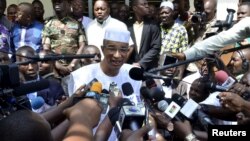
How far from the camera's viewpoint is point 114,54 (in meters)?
4.04

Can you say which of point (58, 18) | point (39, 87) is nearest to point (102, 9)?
point (58, 18)

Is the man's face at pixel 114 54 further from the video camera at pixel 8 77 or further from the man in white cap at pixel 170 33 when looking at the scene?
the man in white cap at pixel 170 33

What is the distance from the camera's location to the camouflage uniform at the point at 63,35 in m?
6.31

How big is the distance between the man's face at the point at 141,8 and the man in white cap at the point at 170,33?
0.77 ft

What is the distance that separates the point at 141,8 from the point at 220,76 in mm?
3479

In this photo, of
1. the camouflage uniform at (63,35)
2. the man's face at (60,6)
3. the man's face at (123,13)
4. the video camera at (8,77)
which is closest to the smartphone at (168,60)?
the video camera at (8,77)

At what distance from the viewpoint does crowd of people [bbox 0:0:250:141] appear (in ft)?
7.03

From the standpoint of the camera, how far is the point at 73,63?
5.99 m

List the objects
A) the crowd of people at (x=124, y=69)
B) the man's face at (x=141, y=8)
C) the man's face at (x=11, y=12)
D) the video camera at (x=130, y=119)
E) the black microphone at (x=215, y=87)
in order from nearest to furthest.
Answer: the crowd of people at (x=124, y=69)
the video camera at (x=130, y=119)
the black microphone at (x=215, y=87)
the man's face at (x=141, y=8)
the man's face at (x=11, y=12)

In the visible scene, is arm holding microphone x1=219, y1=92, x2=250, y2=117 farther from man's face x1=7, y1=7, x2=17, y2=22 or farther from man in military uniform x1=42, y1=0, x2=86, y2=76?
man's face x1=7, y1=7, x2=17, y2=22

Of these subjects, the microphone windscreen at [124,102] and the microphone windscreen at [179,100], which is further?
the microphone windscreen at [179,100]

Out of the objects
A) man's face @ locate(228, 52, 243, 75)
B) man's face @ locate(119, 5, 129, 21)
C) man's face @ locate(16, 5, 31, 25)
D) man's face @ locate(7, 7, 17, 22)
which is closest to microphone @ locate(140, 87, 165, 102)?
man's face @ locate(228, 52, 243, 75)

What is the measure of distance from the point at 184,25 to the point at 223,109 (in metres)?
3.40

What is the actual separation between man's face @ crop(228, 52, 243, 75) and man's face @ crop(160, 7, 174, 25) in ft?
5.44
